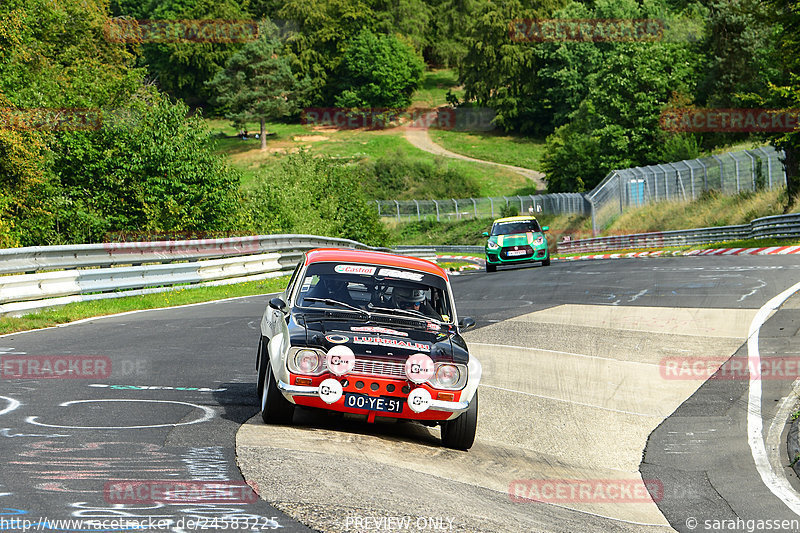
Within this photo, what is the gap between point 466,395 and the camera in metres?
8.00

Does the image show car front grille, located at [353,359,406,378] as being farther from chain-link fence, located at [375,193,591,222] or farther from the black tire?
chain-link fence, located at [375,193,591,222]

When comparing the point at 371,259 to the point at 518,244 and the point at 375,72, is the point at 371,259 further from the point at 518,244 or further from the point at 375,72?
the point at 375,72

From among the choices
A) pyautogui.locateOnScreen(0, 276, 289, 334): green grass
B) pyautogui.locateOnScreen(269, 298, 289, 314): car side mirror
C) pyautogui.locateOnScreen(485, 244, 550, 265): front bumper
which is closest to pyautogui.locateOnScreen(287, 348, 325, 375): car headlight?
pyautogui.locateOnScreen(269, 298, 289, 314): car side mirror

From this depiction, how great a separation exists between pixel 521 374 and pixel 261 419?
4768 millimetres

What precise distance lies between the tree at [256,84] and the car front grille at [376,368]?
341ft

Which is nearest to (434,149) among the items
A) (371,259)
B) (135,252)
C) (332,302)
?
(135,252)

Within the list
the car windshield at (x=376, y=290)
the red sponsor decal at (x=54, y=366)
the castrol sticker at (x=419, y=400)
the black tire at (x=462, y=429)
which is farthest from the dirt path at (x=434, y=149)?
the castrol sticker at (x=419, y=400)

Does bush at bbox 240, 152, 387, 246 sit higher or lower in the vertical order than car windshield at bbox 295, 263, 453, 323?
lower

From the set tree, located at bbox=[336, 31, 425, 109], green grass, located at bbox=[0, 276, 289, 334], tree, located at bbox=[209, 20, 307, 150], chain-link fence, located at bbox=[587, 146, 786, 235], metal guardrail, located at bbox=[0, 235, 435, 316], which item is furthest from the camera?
tree, located at bbox=[336, 31, 425, 109]

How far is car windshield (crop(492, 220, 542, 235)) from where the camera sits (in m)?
32.5

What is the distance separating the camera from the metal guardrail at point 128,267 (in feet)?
51.2

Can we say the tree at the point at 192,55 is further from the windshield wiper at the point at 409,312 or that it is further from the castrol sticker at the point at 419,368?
the castrol sticker at the point at 419,368

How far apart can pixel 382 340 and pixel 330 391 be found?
1.92ft

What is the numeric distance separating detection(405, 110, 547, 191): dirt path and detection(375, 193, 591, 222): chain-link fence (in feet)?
55.7
